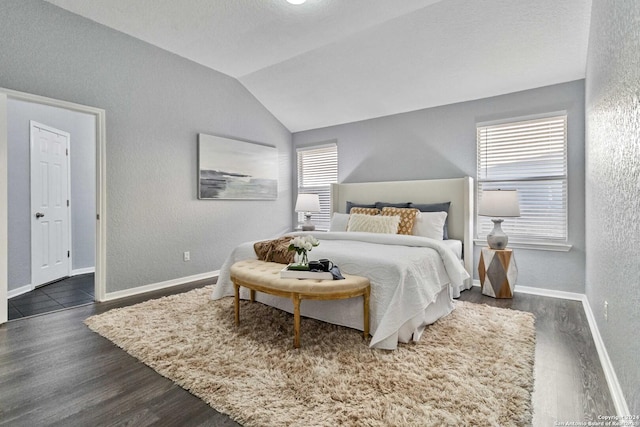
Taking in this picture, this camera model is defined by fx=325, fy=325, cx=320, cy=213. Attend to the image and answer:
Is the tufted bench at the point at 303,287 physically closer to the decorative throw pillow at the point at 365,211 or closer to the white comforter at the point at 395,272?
the white comforter at the point at 395,272

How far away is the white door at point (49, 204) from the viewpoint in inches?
156

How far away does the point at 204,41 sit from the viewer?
3654 mm

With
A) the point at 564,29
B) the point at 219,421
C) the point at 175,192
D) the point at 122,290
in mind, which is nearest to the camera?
the point at 219,421

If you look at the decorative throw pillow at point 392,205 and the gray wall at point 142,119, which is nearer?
the gray wall at point 142,119

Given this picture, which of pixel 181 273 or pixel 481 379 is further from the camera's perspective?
pixel 181 273

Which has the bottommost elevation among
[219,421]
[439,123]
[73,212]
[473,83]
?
[219,421]

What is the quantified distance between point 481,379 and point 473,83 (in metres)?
3.26

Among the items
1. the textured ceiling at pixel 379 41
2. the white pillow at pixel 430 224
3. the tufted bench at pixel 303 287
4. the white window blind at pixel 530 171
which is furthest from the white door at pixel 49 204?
the white window blind at pixel 530 171

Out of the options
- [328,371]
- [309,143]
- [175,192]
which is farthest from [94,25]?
[328,371]

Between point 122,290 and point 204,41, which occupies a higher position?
point 204,41

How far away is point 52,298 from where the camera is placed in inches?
141

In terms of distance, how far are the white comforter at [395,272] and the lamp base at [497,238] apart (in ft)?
2.72

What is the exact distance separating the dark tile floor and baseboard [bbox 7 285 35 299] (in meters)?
0.05

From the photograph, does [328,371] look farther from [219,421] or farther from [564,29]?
[564,29]
